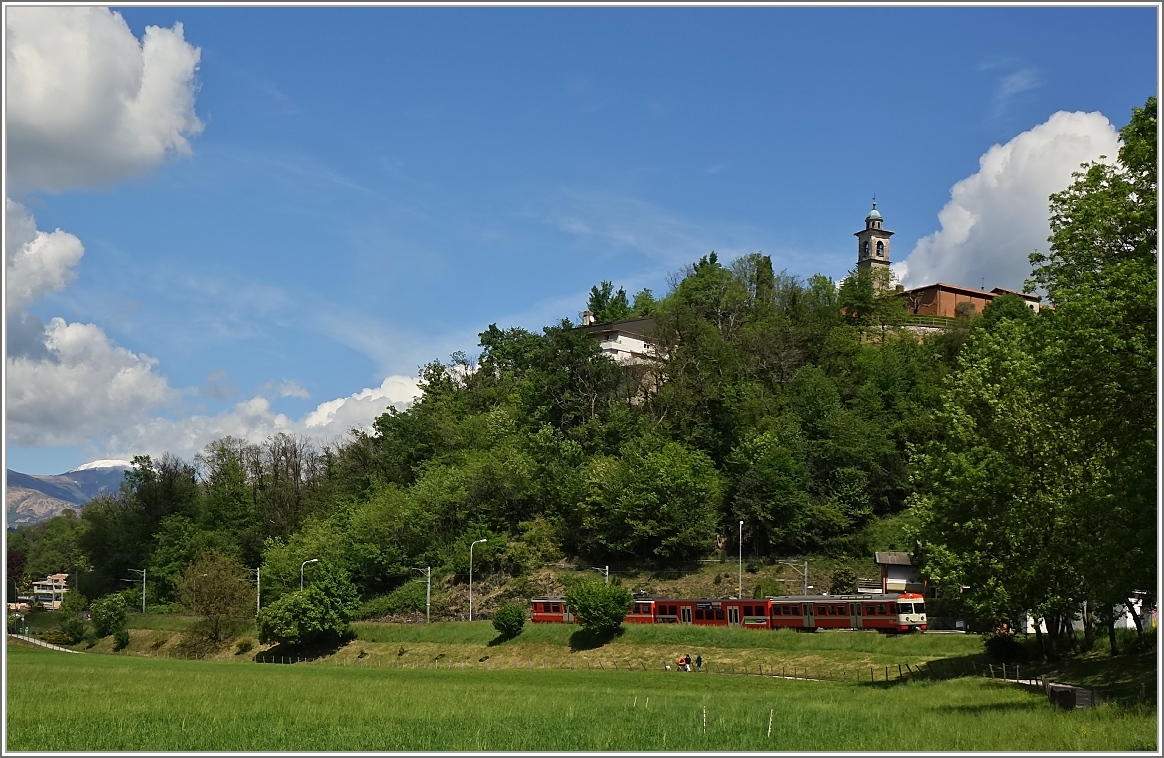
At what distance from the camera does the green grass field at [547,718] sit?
2302cm

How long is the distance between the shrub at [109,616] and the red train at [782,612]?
1730 inches

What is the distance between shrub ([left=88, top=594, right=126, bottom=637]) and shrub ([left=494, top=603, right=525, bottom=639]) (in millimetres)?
→ 45108

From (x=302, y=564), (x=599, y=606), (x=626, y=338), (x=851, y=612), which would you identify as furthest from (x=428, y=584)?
(x=626, y=338)

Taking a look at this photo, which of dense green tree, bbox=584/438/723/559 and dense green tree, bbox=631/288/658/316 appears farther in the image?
dense green tree, bbox=631/288/658/316

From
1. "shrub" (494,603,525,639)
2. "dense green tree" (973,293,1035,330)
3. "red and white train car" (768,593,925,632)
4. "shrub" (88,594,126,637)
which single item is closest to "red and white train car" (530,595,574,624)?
"shrub" (494,603,525,639)

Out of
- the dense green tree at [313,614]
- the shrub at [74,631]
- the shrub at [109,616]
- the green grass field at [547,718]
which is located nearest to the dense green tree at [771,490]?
the dense green tree at [313,614]

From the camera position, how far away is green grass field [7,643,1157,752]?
2302cm

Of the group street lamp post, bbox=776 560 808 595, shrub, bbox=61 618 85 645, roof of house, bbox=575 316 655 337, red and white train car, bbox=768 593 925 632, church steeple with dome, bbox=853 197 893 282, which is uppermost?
church steeple with dome, bbox=853 197 893 282

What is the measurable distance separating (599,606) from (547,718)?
3878 centimetres

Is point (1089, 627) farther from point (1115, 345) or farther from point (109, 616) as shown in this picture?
point (109, 616)

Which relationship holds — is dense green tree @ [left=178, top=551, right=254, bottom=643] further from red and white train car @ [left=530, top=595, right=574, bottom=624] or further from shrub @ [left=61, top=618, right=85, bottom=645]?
red and white train car @ [left=530, top=595, right=574, bottom=624]

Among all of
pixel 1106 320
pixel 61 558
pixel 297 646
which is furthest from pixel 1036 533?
pixel 61 558

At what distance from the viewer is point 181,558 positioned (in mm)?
114375

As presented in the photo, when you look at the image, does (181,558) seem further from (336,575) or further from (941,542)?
(941,542)
